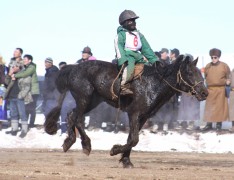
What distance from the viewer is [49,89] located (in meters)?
23.1

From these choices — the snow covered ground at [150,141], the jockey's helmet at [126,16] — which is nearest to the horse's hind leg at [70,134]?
the jockey's helmet at [126,16]

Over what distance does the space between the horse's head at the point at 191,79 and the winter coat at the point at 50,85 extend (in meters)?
9.13

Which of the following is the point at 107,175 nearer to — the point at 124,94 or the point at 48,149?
the point at 124,94

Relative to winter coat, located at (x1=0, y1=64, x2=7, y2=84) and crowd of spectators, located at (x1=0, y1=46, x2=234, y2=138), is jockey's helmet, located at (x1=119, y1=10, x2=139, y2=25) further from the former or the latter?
winter coat, located at (x1=0, y1=64, x2=7, y2=84)

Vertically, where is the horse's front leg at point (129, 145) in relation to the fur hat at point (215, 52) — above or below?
below

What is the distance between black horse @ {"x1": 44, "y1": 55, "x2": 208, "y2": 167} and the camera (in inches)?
554

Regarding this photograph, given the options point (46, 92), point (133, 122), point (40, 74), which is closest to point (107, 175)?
point (133, 122)

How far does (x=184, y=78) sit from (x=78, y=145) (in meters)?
7.30

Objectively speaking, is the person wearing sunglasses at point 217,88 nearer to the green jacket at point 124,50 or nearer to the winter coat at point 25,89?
the winter coat at point 25,89

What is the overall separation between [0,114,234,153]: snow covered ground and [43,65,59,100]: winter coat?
1076mm

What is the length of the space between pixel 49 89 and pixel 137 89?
9.16 m

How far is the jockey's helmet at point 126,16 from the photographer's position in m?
14.4

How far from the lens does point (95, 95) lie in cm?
1559

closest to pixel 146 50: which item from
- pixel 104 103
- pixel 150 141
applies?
pixel 150 141
